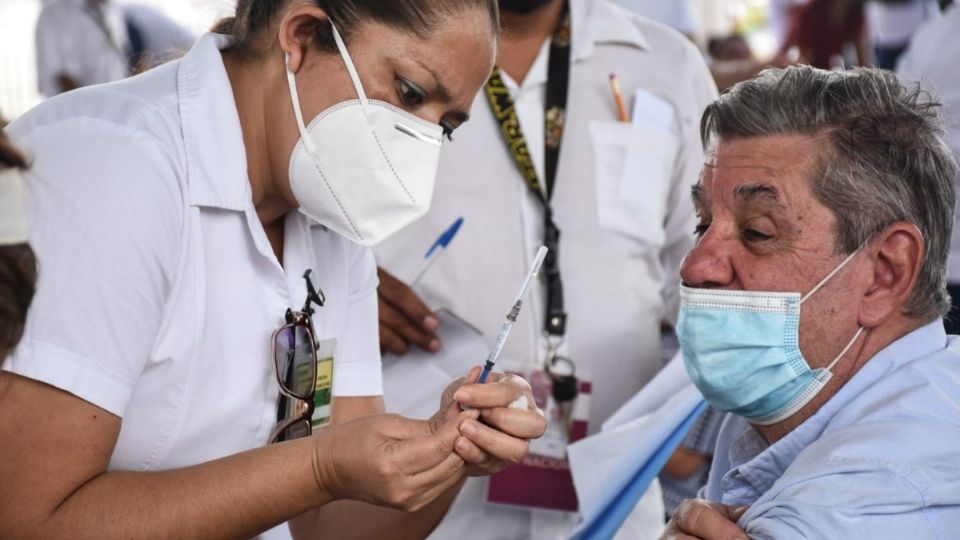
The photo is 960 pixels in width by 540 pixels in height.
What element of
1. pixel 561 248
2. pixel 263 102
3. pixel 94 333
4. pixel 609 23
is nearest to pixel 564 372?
pixel 561 248

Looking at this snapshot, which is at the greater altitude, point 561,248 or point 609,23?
point 609,23

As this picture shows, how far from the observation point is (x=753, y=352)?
6.67 ft

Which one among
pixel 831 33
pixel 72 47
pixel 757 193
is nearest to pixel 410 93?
pixel 757 193

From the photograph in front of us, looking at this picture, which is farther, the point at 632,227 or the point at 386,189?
the point at 632,227

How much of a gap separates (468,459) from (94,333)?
567 millimetres

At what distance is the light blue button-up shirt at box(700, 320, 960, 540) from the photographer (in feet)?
5.64

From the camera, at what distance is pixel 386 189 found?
2.09m

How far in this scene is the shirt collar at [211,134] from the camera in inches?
74.3

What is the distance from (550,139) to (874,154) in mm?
1048

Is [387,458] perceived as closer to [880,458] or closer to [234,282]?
[234,282]

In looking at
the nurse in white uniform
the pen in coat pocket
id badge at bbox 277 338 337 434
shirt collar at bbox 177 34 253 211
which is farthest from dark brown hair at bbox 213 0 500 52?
the pen in coat pocket

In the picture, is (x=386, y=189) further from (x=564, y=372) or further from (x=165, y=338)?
(x=564, y=372)

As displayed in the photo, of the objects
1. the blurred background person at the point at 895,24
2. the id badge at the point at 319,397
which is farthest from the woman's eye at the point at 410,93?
the blurred background person at the point at 895,24

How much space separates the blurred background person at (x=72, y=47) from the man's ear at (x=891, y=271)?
5.59 meters
